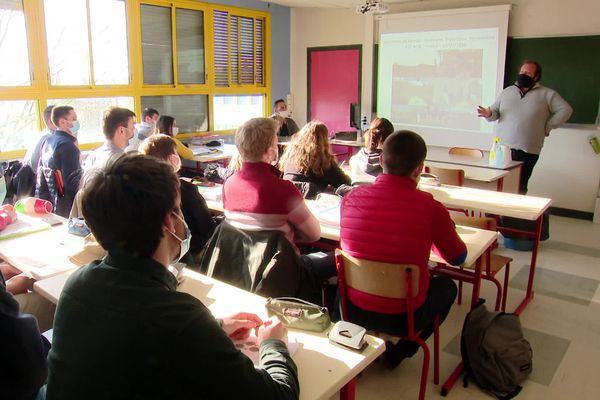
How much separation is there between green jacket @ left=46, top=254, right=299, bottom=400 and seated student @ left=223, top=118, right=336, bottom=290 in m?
1.25

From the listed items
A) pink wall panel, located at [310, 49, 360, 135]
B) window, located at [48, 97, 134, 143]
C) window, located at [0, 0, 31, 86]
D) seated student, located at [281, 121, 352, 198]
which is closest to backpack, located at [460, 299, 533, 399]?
seated student, located at [281, 121, 352, 198]

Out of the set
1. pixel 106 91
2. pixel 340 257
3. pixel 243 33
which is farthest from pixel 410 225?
pixel 243 33

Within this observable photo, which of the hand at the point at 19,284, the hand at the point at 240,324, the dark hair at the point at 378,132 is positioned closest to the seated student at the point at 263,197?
the hand at the point at 240,324

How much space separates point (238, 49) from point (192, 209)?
5.09 meters

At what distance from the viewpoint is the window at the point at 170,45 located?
6406 mm

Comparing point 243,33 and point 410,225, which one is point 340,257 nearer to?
point 410,225

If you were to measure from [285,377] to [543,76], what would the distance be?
5.72 meters

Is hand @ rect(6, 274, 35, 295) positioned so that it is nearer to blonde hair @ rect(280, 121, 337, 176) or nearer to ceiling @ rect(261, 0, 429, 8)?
blonde hair @ rect(280, 121, 337, 176)

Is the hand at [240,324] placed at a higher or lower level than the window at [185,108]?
lower

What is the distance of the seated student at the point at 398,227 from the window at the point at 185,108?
4998mm

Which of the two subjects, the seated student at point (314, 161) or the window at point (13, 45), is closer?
the seated student at point (314, 161)

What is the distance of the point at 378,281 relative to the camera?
2098 mm

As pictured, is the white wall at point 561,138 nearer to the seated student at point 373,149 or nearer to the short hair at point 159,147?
the seated student at point 373,149

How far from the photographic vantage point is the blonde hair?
3352mm
